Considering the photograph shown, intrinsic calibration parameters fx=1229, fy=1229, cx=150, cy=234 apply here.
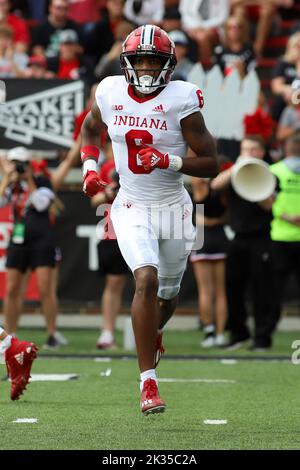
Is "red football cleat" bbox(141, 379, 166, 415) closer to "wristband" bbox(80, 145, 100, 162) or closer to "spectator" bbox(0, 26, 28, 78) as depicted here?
"wristband" bbox(80, 145, 100, 162)

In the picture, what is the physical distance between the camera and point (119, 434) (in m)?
5.96

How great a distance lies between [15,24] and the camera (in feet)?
50.4

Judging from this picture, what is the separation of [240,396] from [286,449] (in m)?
2.35

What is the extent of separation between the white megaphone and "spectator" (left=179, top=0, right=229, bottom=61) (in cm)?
424

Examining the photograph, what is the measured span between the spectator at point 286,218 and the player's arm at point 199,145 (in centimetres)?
432

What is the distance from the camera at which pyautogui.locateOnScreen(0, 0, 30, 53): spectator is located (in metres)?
14.8

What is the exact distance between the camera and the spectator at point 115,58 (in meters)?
13.5

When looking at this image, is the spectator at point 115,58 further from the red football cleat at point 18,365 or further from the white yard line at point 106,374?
the red football cleat at point 18,365

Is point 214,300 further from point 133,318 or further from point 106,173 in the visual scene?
point 133,318

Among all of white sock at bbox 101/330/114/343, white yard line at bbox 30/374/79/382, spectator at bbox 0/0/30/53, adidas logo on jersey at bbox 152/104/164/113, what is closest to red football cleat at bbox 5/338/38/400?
adidas logo on jersey at bbox 152/104/164/113

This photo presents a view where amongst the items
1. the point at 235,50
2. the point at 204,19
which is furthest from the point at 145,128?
the point at 204,19

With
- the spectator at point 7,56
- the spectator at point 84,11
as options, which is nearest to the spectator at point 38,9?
the spectator at point 84,11
